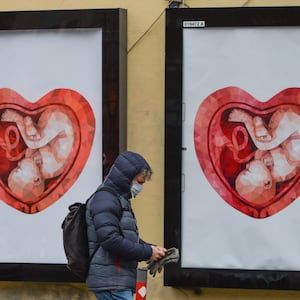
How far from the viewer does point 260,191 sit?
7848 millimetres

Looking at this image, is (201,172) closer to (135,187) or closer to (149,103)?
(149,103)

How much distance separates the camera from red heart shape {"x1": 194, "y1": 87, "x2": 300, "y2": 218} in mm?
7820

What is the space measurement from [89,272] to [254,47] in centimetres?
278

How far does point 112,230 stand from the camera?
5680mm

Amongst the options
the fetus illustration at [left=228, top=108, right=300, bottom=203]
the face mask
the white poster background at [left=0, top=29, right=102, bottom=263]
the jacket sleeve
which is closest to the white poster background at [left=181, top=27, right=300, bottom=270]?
the fetus illustration at [left=228, top=108, right=300, bottom=203]

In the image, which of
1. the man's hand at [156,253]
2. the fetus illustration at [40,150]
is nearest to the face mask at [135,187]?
the man's hand at [156,253]

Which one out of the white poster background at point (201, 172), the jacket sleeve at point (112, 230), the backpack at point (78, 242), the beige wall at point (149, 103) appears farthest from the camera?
the beige wall at point (149, 103)

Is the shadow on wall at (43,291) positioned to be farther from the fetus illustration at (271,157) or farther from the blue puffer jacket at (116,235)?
the blue puffer jacket at (116,235)

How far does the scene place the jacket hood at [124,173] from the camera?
590 centimetres

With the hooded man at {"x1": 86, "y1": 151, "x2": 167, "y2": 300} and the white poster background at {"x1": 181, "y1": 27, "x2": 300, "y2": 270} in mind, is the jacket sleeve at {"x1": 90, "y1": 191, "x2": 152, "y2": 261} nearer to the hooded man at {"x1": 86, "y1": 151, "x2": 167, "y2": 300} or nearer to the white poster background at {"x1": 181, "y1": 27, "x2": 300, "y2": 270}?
the hooded man at {"x1": 86, "y1": 151, "x2": 167, "y2": 300}

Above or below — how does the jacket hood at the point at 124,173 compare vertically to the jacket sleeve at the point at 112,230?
above

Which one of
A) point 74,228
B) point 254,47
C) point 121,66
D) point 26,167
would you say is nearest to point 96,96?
point 121,66

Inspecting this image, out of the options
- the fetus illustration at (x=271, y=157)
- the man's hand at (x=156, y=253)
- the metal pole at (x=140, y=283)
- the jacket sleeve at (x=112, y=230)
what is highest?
the fetus illustration at (x=271, y=157)

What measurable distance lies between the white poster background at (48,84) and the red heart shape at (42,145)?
0.20 feet
